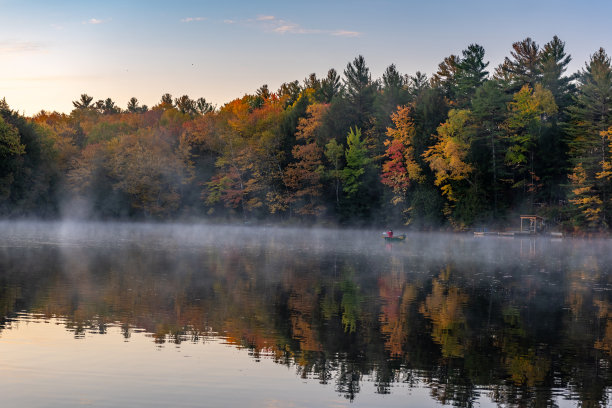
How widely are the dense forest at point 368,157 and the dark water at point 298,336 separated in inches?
1868

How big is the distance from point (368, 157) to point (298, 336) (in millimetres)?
81175

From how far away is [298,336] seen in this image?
1969cm

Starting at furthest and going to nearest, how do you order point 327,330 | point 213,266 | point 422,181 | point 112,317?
point 422,181
point 213,266
point 112,317
point 327,330

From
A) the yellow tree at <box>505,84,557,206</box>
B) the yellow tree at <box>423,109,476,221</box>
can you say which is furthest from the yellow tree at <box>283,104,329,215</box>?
the yellow tree at <box>505,84,557,206</box>

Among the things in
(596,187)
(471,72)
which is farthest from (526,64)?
(596,187)

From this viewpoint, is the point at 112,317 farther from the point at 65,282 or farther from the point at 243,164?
the point at 243,164

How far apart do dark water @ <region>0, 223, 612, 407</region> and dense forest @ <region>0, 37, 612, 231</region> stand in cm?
4745

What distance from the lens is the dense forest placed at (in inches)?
3339

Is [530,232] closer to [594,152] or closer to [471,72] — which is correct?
[594,152]

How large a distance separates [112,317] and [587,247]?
5169 centimetres

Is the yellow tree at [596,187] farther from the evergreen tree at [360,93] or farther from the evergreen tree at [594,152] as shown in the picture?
the evergreen tree at [360,93]

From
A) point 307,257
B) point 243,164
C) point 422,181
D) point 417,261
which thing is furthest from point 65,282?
point 243,164

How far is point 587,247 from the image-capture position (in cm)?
6312

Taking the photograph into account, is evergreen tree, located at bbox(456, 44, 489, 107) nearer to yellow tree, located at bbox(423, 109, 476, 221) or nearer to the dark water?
yellow tree, located at bbox(423, 109, 476, 221)
